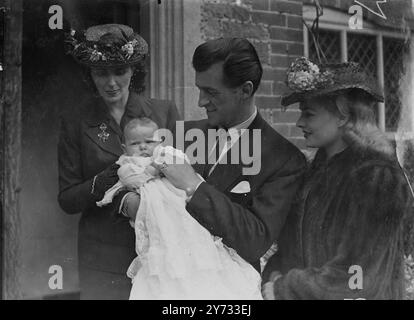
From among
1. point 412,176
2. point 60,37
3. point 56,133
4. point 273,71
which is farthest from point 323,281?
point 60,37

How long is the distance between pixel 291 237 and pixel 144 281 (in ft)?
3.29

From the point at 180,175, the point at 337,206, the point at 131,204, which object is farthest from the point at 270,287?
the point at 131,204

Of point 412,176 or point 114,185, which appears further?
point 412,176

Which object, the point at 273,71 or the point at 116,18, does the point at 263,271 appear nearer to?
the point at 273,71

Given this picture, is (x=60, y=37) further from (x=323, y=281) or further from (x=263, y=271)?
(x=323, y=281)

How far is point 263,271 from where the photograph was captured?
3980 millimetres

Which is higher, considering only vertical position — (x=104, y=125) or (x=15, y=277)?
(x=104, y=125)

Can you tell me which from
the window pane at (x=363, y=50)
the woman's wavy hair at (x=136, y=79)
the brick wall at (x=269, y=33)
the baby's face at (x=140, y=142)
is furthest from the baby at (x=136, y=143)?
the window pane at (x=363, y=50)

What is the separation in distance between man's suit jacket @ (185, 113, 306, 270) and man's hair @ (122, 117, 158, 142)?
0.77ft

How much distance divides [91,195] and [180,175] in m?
0.60

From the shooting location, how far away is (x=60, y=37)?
393 cm

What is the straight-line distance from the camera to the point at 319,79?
394 cm
